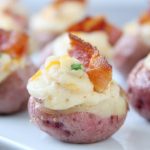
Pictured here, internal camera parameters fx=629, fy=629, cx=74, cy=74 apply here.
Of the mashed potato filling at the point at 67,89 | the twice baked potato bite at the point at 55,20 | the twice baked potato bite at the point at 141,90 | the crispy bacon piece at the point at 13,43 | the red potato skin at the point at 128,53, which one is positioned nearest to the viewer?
the mashed potato filling at the point at 67,89

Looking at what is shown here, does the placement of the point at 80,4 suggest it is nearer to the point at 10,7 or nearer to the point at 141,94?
the point at 10,7

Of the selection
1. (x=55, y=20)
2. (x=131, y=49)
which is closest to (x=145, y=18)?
(x=131, y=49)

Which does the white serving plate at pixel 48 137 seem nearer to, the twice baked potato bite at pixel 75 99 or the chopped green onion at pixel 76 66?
the twice baked potato bite at pixel 75 99

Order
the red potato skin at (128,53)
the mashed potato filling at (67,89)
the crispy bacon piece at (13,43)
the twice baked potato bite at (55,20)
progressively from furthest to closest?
the twice baked potato bite at (55,20) < the red potato skin at (128,53) < the crispy bacon piece at (13,43) < the mashed potato filling at (67,89)

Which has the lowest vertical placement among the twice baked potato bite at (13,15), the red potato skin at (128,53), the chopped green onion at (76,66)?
the twice baked potato bite at (13,15)

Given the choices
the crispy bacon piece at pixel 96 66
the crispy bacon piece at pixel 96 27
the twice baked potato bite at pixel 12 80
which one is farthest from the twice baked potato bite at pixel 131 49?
the crispy bacon piece at pixel 96 66

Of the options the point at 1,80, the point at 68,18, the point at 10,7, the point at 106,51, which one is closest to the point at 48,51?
the point at 106,51

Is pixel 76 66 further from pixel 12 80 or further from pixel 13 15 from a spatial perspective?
pixel 13 15
